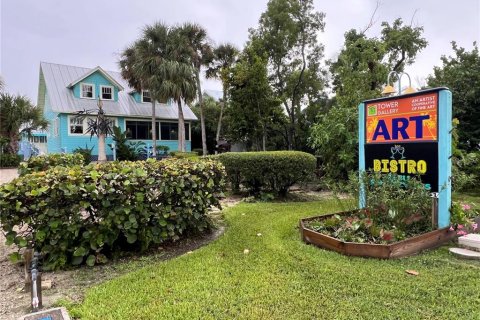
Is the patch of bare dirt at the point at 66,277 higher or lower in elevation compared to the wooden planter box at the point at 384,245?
lower

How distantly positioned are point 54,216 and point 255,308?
2077mm

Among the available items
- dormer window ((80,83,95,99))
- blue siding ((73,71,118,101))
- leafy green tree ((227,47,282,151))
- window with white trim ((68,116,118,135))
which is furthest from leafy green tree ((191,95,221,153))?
dormer window ((80,83,95,99))

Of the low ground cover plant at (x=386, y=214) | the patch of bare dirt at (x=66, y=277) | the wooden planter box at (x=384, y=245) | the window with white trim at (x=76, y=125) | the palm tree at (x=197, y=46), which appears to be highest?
the palm tree at (x=197, y=46)

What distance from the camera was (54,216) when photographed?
294cm

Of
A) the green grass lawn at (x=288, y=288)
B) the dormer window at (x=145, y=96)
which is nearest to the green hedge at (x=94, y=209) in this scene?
the green grass lawn at (x=288, y=288)

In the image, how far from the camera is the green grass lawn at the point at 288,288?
86.7 inches

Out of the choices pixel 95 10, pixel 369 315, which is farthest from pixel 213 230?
pixel 95 10

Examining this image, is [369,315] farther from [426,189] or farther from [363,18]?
[363,18]

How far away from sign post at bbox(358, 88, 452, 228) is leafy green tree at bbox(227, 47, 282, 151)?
11373 mm

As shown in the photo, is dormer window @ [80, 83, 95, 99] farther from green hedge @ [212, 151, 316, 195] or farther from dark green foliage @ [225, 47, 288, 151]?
green hedge @ [212, 151, 316, 195]

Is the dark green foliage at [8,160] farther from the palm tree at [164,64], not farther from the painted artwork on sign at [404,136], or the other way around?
the painted artwork on sign at [404,136]

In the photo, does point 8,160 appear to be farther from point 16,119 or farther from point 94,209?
point 94,209

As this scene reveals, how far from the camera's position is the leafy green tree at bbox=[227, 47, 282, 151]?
15.5 meters

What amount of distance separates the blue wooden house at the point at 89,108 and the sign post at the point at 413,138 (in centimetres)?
1451
